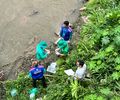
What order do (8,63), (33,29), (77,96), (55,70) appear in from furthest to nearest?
1. (33,29)
2. (8,63)
3. (55,70)
4. (77,96)

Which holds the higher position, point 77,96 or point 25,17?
point 25,17

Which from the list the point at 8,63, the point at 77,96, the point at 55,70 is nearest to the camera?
the point at 77,96

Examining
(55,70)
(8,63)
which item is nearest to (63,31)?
(55,70)

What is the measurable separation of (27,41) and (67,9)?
7.59 ft

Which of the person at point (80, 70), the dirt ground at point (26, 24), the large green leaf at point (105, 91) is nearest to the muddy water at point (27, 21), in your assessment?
the dirt ground at point (26, 24)

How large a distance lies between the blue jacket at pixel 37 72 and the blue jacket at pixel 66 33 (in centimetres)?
176

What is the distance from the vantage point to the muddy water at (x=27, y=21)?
1393 cm

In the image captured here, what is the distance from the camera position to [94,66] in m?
11.9

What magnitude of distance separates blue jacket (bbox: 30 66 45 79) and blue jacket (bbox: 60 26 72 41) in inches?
69.3

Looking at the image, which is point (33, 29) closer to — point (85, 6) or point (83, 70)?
point (85, 6)

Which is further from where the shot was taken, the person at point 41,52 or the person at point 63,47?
the person at point 63,47

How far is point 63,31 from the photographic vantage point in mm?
13047

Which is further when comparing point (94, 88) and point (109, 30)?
point (109, 30)

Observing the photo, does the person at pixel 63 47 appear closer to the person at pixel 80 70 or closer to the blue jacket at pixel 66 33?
the blue jacket at pixel 66 33
